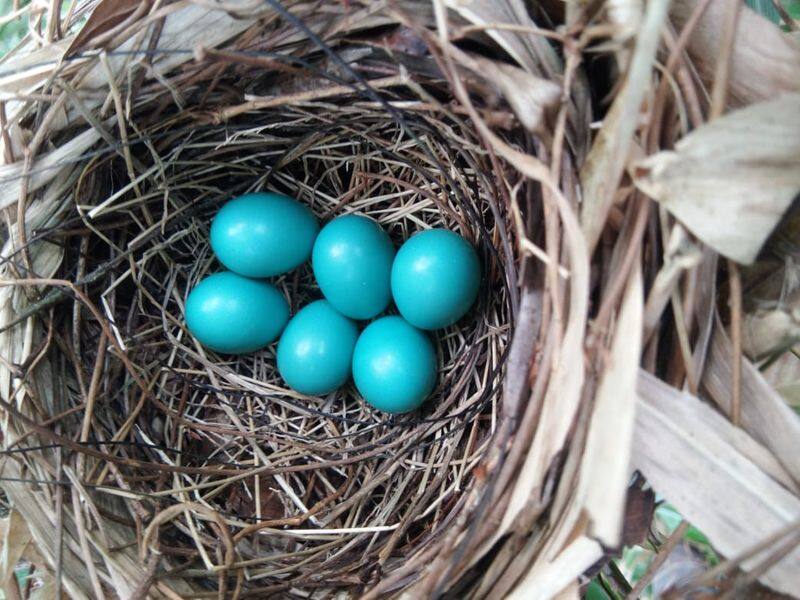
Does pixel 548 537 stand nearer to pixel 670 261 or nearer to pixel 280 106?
pixel 670 261

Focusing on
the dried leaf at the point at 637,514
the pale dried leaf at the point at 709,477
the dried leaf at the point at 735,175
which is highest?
the dried leaf at the point at 735,175

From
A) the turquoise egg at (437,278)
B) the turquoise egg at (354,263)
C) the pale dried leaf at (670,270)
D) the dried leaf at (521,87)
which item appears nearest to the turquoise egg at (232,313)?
the turquoise egg at (354,263)

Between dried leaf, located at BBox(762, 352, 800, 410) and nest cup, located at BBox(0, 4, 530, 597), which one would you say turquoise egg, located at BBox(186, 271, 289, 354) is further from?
dried leaf, located at BBox(762, 352, 800, 410)

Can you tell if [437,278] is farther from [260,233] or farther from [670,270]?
[670,270]

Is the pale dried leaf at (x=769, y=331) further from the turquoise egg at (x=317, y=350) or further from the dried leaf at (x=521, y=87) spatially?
the turquoise egg at (x=317, y=350)

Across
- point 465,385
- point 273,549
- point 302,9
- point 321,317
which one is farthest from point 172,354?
point 302,9

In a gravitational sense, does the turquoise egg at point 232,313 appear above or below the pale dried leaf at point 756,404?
below
